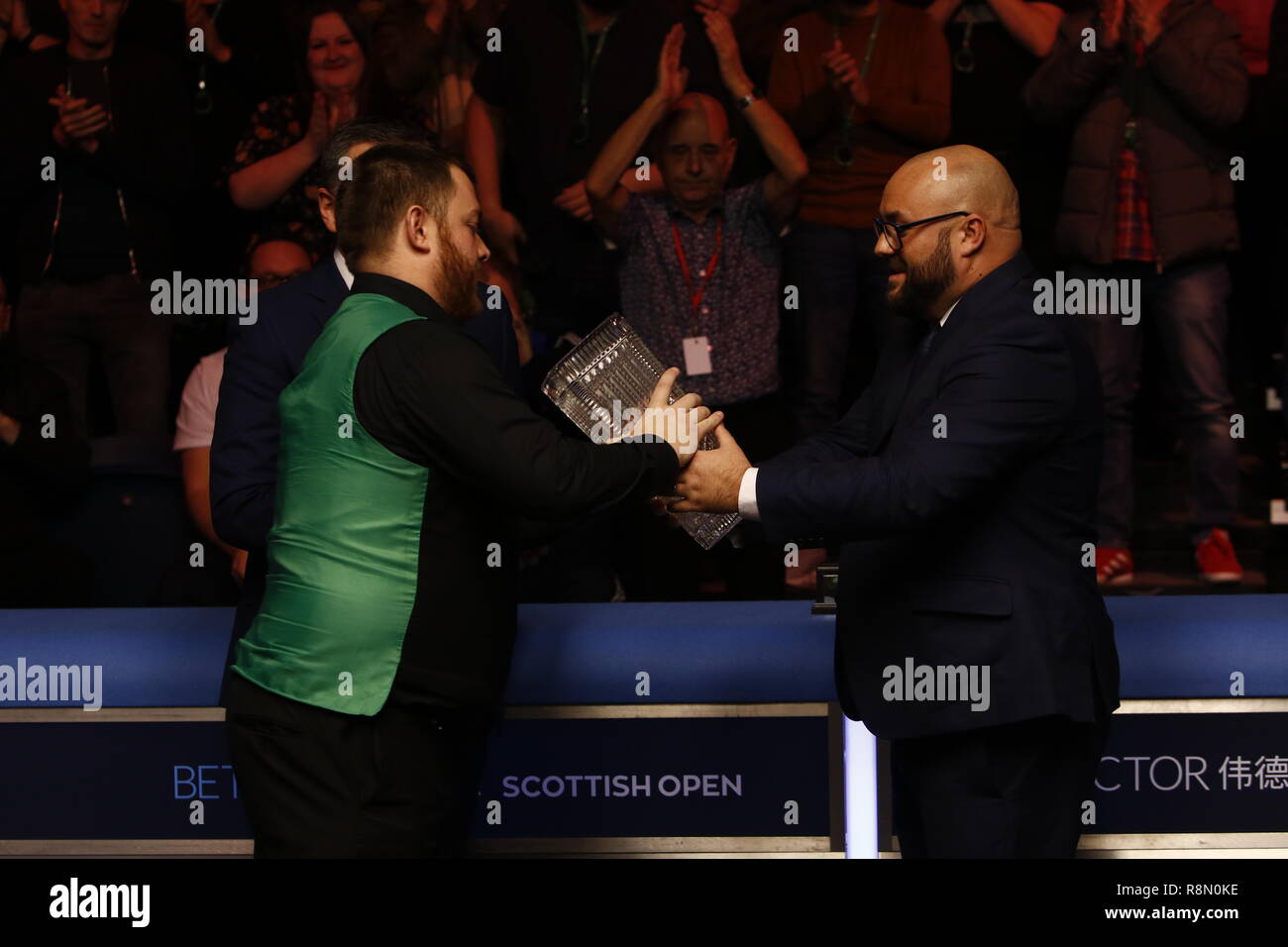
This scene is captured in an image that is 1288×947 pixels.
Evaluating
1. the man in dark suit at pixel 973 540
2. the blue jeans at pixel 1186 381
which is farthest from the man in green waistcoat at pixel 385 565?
the blue jeans at pixel 1186 381

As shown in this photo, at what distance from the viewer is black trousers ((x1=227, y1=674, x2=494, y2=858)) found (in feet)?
7.15

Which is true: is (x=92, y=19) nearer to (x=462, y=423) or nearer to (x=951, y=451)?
(x=462, y=423)

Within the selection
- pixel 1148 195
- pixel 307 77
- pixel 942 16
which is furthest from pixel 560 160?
pixel 1148 195

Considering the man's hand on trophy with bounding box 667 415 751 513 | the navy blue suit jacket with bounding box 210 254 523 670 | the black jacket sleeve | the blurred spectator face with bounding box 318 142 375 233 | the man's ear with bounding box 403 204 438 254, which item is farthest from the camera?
the blurred spectator face with bounding box 318 142 375 233

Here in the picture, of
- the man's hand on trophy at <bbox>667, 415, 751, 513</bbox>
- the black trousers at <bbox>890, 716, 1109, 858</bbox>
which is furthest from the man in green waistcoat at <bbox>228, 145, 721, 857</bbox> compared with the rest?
the black trousers at <bbox>890, 716, 1109, 858</bbox>

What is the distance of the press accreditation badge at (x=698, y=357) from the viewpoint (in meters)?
4.58

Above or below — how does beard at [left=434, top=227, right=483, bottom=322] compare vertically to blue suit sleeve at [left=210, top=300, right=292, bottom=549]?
above

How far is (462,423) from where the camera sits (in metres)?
2.14

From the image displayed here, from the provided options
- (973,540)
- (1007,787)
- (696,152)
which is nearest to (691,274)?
(696,152)

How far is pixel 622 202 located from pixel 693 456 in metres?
2.24

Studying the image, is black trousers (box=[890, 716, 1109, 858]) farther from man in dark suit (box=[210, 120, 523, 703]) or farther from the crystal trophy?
man in dark suit (box=[210, 120, 523, 703])

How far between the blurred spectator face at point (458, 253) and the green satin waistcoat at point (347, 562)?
0.15 m

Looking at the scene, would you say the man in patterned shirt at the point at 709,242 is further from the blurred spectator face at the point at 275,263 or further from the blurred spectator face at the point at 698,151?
the blurred spectator face at the point at 275,263

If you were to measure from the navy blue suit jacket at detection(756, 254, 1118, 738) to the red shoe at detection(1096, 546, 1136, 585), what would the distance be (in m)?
2.13
